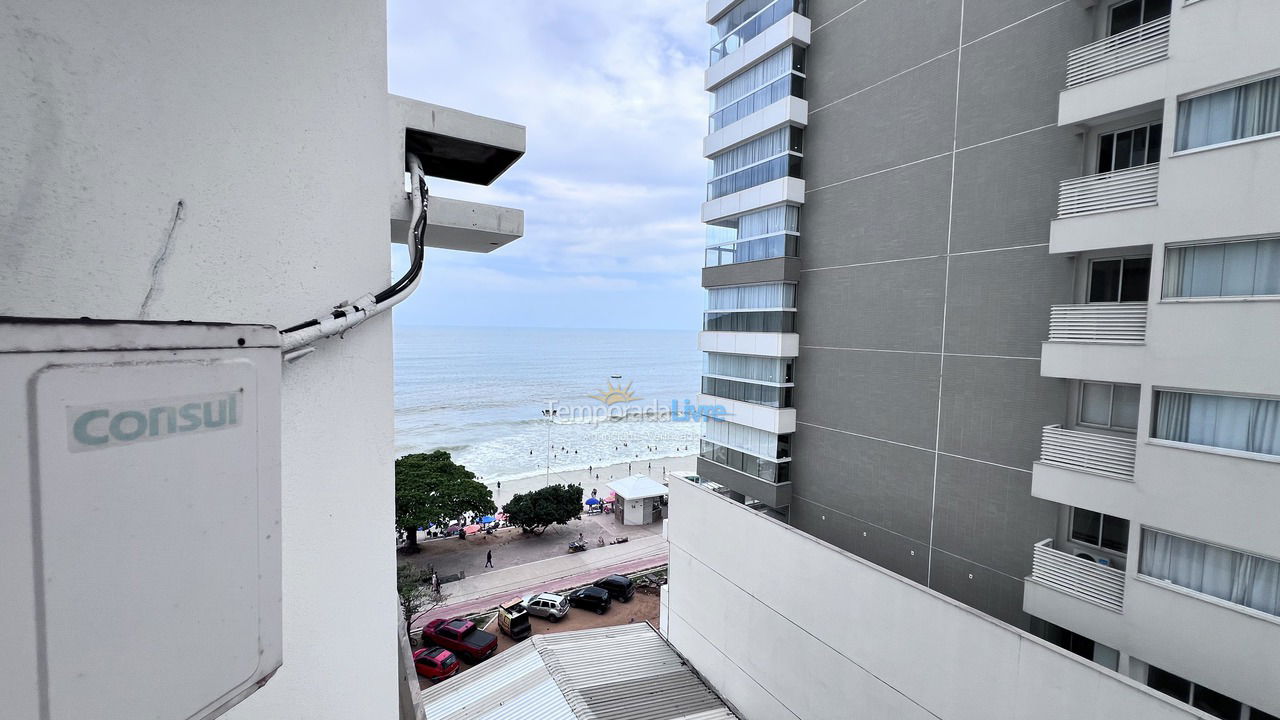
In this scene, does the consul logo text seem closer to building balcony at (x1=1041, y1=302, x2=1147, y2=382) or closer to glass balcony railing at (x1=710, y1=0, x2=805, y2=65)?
building balcony at (x1=1041, y1=302, x2=1147, y2=382)

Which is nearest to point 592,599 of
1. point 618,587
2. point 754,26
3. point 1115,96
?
point 618,587

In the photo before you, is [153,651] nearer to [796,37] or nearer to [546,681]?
[546,681]

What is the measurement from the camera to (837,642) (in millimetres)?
9883

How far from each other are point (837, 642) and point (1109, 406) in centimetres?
577

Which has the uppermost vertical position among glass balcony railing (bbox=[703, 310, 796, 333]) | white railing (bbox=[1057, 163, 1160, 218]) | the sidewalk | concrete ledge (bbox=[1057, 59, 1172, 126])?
concrete ledge (bbox=[1057, 59, 1172, 126])

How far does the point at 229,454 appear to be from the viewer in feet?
4.86

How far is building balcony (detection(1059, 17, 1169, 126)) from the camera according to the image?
711 cm

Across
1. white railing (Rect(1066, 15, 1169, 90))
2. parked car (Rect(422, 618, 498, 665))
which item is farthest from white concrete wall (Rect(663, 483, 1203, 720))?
white railing (Rect(1066, 15, 1169, 90))

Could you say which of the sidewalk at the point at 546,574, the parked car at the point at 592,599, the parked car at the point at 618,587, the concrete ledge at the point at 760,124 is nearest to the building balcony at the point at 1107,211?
the concrete ledge at the point at 760,124

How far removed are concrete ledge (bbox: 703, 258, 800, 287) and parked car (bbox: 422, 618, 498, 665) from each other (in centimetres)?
1278

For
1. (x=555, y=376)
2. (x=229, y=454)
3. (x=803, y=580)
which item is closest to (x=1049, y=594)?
(x=803, y=580)

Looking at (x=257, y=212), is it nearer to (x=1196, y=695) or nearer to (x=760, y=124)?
(x=1196, y=695)

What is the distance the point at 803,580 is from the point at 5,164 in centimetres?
1129

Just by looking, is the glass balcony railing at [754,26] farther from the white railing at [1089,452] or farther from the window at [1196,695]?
the window at [1196,695]
